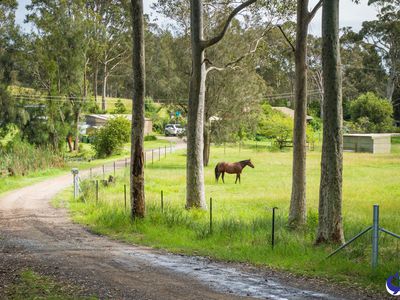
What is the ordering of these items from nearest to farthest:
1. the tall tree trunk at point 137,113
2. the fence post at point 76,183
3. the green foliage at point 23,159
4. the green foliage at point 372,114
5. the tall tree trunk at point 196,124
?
the tall tree trunk at point 137,113, the tall tree trunk at point 196,124, the fence post at point 76,183, the green foliage at point 23,159, the green foliage at point 372,114

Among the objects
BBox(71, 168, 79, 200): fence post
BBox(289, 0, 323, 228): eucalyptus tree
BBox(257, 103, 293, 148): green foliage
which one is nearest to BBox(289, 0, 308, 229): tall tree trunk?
BBox(289, 0, 323, 228): eucalyptus tree

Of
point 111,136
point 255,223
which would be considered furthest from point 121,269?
point 111,136

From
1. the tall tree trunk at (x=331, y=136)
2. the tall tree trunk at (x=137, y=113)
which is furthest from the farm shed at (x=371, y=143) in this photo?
the tall tree trunk at (x=331, y=136)

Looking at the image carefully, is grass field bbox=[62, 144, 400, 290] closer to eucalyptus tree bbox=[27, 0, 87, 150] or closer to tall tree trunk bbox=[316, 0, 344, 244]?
tall tree trunk bbox=[316, 0, 344, 244]

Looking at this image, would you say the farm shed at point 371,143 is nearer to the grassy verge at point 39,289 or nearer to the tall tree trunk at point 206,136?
the tall tree trunk at point 206,136

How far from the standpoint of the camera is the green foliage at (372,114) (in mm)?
72812

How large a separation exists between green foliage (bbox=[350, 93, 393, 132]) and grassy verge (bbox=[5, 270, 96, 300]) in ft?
221

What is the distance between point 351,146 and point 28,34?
34820mm

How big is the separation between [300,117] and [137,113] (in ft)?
16.2

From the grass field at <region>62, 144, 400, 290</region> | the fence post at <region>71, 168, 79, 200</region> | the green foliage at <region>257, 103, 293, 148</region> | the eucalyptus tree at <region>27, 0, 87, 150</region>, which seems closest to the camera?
the grass field at <region>62, 144, 400, 290</region>

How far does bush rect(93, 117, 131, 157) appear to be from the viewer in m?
51.6

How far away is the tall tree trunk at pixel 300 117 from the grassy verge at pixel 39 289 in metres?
8.34

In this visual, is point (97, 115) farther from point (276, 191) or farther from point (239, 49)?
point (276, 191)

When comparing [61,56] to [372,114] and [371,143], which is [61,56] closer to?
[371,143]
